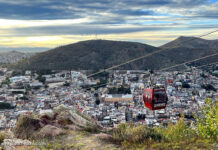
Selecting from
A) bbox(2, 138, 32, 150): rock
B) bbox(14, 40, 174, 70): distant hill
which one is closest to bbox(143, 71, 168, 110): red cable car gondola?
bbox(2, 138, 32, 150): rock

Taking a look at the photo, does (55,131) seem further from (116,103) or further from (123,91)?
(123,91)

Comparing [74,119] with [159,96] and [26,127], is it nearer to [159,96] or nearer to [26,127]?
[26,127]

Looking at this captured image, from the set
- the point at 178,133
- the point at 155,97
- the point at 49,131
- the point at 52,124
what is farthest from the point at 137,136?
the point at 52,124

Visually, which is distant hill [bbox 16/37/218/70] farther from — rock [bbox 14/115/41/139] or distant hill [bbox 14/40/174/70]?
rock [bbox 14/115/41/139]

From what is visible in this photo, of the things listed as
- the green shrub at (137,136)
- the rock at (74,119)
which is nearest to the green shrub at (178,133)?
the green shrub at (137,136)

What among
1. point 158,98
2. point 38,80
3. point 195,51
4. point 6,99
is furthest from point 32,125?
point 195,51

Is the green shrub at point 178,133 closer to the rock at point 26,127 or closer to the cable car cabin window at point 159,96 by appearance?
the cable car cabin window at point 159,96
